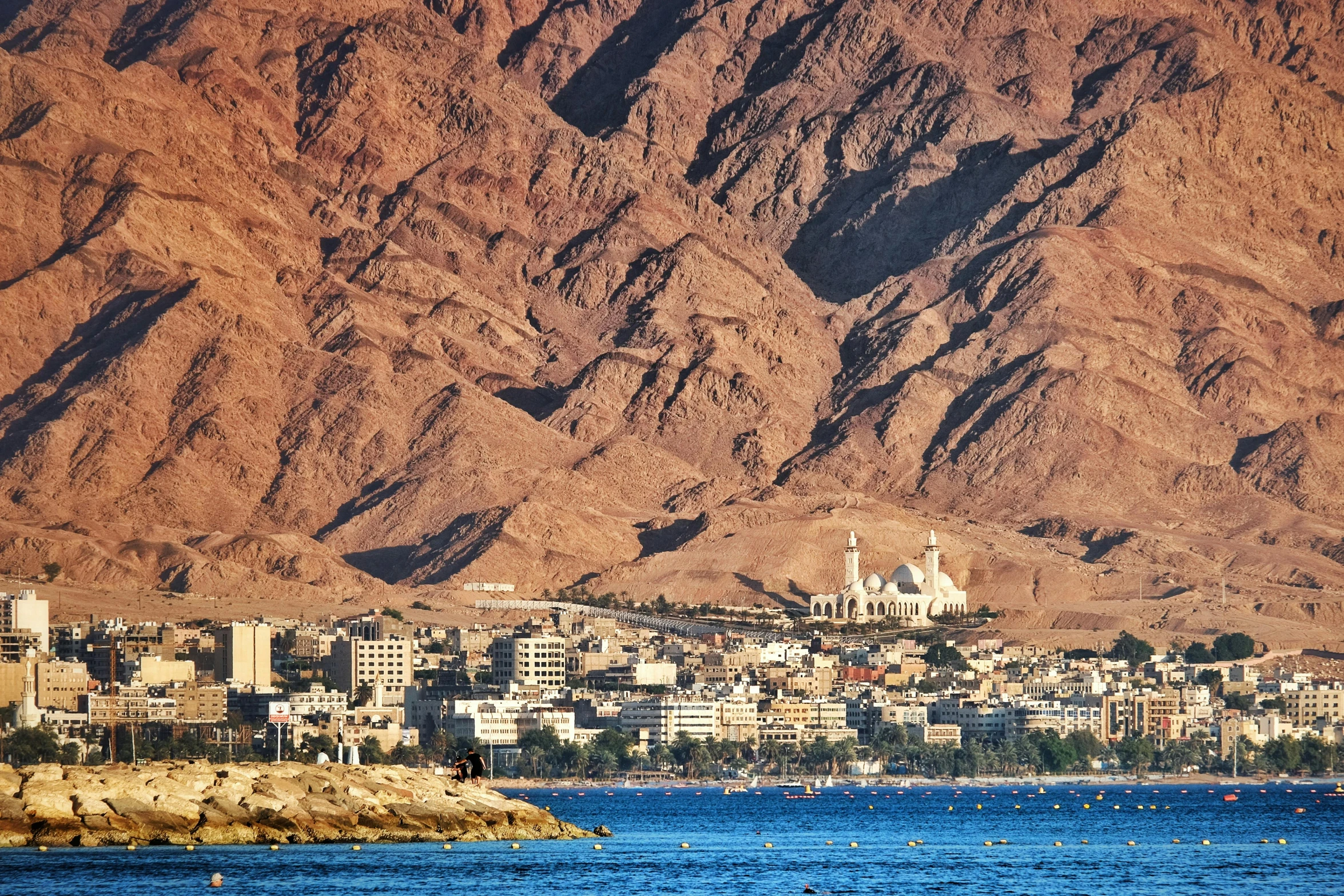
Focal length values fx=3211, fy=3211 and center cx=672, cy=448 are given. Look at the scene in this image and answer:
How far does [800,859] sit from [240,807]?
24.0 m

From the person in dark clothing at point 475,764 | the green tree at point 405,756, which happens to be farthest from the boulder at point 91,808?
the green tree at point 405,756

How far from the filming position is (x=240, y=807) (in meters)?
121

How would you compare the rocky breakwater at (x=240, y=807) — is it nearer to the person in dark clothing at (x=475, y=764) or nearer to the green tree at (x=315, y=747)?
the person in dark clothing at (x=475, y=764)

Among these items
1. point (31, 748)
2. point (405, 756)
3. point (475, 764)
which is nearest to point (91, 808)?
point (475, 764)

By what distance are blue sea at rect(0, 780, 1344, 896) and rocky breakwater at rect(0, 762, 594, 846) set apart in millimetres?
1340

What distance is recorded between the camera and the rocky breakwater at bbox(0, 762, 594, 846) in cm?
→ 11838

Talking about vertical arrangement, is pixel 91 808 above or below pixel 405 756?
below

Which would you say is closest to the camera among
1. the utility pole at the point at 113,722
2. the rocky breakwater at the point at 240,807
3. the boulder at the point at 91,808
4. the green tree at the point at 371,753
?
the rocky breakwater at the point at 240,807

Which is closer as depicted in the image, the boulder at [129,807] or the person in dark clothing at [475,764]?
the boulder at [129,807]

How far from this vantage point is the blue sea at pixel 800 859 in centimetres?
11069

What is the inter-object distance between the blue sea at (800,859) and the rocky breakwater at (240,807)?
134 centimetres

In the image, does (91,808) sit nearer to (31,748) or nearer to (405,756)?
(31,748)

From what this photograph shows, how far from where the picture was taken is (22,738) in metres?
177

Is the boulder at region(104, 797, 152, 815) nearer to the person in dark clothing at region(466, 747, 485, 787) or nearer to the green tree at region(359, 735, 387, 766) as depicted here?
the person in dark clothing at region(466, 747, 485, 787)
